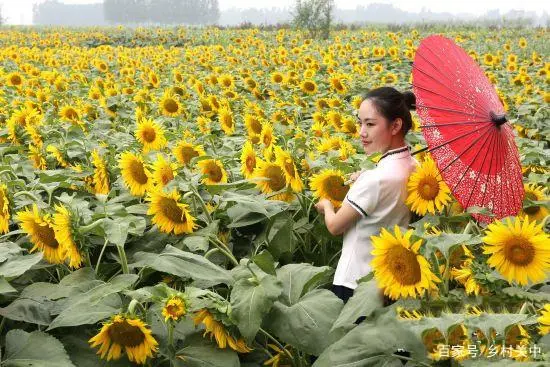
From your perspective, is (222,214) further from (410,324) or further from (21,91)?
(21,91)

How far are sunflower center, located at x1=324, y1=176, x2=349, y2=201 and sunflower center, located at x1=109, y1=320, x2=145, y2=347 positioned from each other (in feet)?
3.56

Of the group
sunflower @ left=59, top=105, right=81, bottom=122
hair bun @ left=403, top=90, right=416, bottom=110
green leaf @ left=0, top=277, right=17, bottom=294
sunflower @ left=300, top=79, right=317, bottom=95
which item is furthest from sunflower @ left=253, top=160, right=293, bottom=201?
sunflower @ left=300, top=79, right=317, bottom=95

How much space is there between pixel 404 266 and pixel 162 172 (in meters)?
1.19

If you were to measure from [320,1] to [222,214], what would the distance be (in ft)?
51.0

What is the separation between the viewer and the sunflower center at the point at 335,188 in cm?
248

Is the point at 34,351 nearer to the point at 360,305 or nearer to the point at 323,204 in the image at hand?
the point at 360,305

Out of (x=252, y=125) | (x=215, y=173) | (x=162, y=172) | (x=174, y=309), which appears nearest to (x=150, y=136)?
(x=252, y=125)

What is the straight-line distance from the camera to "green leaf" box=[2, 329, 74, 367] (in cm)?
159

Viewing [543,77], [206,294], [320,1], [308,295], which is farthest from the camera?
[320,1]

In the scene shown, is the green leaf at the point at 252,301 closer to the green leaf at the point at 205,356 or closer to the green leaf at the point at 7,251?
the green leaf at the point at 205,356

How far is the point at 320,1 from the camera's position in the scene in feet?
55.9

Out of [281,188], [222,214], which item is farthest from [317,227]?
[222,214]

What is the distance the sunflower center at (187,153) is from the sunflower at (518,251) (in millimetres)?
1685

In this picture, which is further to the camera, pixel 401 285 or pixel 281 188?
pixel 281 188
